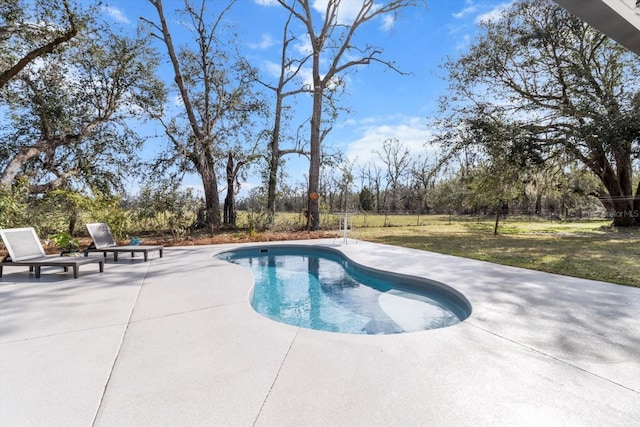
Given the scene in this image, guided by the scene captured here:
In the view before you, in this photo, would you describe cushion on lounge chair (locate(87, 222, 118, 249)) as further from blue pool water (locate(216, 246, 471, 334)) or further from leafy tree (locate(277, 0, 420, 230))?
leafy tree (locate(277, 0, 420, 230))

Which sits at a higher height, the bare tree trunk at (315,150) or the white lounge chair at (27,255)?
the bare tree trunk at (315,150)

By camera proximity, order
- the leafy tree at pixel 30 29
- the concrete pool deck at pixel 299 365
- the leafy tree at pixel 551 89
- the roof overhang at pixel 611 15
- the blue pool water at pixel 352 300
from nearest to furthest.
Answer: the concrete pool deck at pixel 299 365
the roof overhang at pixel 611 15
the blue pool water at pixel 352 300
the leafy tree at pixel 30 29
the leafy tree at pixel 551 89

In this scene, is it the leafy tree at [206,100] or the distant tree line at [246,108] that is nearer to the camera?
the distant tree line at [246,108]

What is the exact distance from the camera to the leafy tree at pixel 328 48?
39.9 ft

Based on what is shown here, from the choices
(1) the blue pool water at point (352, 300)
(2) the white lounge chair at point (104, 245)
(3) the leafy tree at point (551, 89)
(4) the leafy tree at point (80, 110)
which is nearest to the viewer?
(1) the blue pool water at point (352, 300)

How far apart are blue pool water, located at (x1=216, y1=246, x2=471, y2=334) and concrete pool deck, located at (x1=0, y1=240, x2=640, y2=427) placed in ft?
1.81

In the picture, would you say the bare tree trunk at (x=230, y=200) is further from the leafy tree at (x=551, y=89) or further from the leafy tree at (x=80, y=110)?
the leafy tree at (x=551, y=89)

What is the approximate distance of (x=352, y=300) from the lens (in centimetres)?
454

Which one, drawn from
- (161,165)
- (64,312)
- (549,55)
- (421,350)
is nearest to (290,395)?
(421,350)

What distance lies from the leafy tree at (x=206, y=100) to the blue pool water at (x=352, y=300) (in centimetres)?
621

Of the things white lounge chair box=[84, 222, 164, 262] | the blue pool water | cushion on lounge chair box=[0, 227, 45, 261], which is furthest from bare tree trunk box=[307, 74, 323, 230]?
cushion on lounge chair box=[0, 227, 45, 261]

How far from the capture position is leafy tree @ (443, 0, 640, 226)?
1027 cm

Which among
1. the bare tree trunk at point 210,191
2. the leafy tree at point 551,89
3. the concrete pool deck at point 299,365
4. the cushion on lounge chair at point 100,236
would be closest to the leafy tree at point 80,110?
the bare tree trunk at point 210,191

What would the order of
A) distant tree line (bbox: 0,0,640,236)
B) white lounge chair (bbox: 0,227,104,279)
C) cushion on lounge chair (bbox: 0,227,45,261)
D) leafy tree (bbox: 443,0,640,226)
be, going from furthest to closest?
leafy tree (bbox: 443,0,640,226)
distant tree line (bbox: 0,0,640,236)
cushion on lounge chair (bbox: 0,227,45,261)
white lounge chair (bbox: 0,227,104,279)
